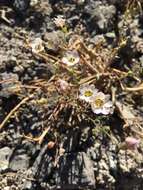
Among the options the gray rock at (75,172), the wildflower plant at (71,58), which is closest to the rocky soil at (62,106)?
the gray rock at (75,172)

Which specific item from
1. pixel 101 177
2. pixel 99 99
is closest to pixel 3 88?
pixel 99 99

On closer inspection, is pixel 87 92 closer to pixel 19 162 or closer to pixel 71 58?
pixel 71 58

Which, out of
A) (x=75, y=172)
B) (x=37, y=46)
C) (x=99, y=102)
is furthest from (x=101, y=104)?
(x=37, y=46)

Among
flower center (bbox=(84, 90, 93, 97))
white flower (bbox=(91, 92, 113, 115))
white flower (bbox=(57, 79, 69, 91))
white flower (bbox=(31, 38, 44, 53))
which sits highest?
white flower (bbox=(31, 38, 44, 53))

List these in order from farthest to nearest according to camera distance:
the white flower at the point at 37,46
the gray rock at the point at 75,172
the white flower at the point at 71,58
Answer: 1. the white flower at the point at 37,46
2. the white flower at the point at 71,58
3. the gray rock at the point at 75,172

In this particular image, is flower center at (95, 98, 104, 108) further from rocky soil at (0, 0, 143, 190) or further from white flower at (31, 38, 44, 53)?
white flower at (31, 38, 44, 53)

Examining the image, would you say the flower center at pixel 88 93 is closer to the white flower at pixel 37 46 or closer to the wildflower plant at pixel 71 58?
the wildflower plant at pixel 71 58

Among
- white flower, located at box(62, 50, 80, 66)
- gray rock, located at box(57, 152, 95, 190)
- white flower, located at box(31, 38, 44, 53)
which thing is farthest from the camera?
white flower, located at box(31, 38, 44, 53)

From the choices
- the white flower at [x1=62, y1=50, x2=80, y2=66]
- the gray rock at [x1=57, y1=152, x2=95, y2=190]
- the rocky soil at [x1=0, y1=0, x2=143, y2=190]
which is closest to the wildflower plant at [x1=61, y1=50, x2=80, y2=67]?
the white flower at [x1=62, y1=50, x2=80, y2=66]
